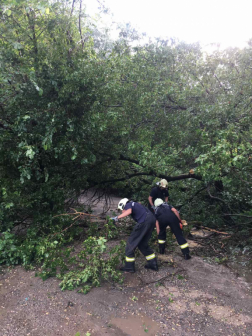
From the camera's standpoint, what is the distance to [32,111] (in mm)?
4375

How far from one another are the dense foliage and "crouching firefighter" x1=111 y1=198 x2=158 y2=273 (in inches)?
49.7

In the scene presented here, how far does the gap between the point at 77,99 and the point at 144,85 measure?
87.6 inches

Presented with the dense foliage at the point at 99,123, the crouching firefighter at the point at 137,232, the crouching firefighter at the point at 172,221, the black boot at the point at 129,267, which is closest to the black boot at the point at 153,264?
the crouching firefighter at the point at 137,232

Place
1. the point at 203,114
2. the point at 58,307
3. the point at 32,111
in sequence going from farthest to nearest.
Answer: the point at 203,114 < the point at 32,111 < the point at 58,307

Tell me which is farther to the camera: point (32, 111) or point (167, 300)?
point (32, 111)

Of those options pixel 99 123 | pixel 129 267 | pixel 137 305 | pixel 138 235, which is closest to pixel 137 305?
pixel 137 305

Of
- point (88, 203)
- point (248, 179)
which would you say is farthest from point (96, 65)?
point (248, 179)

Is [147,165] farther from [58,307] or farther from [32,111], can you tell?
[58,307]

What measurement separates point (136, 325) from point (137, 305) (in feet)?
1.23

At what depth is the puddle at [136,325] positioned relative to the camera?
9.52 ft

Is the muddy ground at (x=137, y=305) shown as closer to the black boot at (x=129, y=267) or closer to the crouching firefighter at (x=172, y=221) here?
the black boot at (x=129, y=267)

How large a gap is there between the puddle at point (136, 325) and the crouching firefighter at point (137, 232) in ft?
3.43

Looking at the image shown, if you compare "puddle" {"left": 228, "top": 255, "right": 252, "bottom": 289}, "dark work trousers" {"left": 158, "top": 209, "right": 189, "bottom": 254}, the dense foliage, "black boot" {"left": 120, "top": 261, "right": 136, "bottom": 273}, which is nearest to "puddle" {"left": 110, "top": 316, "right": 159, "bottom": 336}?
"black boot" {"left": 120, "top": 261, "right": 136, "bottom": 273}

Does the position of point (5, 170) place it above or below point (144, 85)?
below
